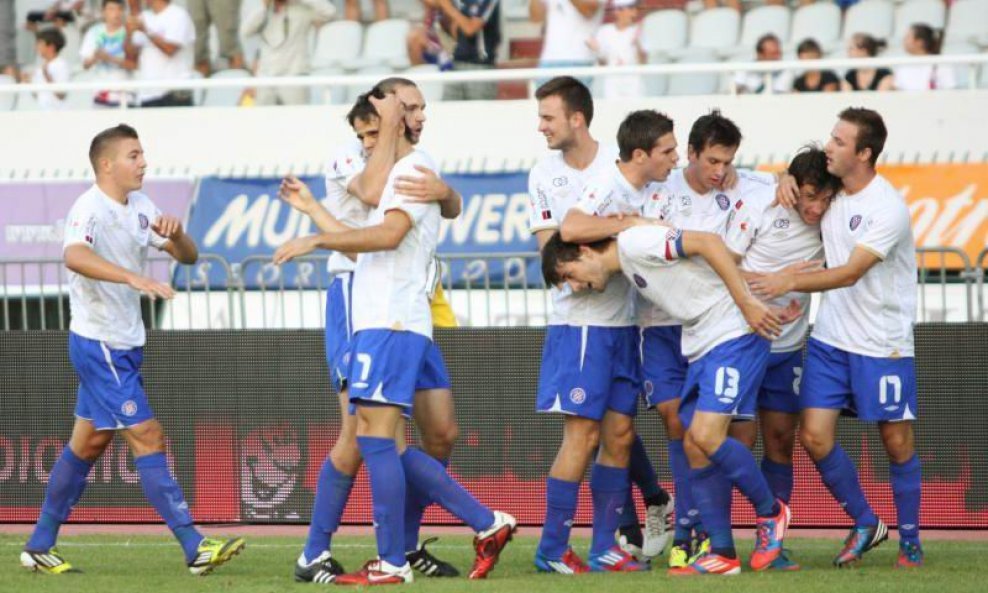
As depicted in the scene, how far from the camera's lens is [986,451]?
10.6 m

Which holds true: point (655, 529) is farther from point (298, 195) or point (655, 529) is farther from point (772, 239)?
point (298, 195)

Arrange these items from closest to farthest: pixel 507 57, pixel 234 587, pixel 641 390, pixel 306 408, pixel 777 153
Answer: pixel 234 587
pixel 641 390
pixel 306 408
pixel 777 153
pixel 507 57

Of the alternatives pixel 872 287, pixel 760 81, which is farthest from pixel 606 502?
pixel 760 81

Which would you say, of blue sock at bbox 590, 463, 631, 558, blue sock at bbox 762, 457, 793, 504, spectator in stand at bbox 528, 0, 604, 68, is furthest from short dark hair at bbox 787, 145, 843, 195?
spectator in stand at bbox 528, 0, 604, 68

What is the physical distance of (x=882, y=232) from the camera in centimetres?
829

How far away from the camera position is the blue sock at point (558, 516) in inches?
332

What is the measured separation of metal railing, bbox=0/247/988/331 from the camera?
11617mm

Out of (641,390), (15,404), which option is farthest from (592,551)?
(15,404)

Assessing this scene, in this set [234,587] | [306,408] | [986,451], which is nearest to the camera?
[234,587]

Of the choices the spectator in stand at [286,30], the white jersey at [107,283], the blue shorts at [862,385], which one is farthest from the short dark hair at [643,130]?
the spectator in stand at [286,30]

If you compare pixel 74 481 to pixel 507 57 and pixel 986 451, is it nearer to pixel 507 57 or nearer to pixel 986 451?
pixel 986 451

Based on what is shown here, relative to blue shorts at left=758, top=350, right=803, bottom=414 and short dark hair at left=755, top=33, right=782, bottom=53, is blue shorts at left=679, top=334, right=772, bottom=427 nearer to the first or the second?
blue shorts at left=758, top=350, right=803, bottom=414

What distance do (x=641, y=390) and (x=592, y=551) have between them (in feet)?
2.87

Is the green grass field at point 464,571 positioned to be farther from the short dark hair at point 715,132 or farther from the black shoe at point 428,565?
the short dark hair at point 715,132
